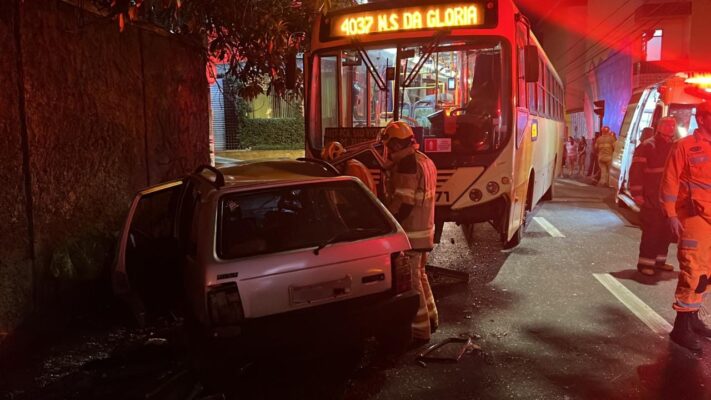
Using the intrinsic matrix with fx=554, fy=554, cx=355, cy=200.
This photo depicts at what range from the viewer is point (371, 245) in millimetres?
3965

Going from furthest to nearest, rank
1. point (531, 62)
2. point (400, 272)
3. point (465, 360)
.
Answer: point (531, 62) → point (465, 360) → point (400, 272)

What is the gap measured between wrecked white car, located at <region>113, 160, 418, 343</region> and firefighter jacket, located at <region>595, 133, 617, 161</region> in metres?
14.2

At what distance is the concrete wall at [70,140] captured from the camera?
4.96 metres

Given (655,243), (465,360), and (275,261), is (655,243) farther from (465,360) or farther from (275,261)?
(275,261)

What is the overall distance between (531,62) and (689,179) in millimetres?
2415

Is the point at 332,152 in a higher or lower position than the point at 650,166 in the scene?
higher

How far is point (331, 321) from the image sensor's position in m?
3.80

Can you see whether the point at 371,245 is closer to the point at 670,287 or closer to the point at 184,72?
the point at 670,287

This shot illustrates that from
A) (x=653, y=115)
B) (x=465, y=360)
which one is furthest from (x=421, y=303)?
(x=653, y=115)

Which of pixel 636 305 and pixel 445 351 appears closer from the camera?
pixel 445 351

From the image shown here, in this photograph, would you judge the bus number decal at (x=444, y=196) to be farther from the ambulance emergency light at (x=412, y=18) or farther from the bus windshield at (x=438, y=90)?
the ambulance emergency light at (x=412, y=18)

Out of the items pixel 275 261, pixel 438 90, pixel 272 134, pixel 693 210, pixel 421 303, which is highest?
pixel 438 90

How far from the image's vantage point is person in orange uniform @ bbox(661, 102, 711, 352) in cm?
449

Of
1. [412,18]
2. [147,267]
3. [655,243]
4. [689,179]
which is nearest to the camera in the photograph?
[689,179]
